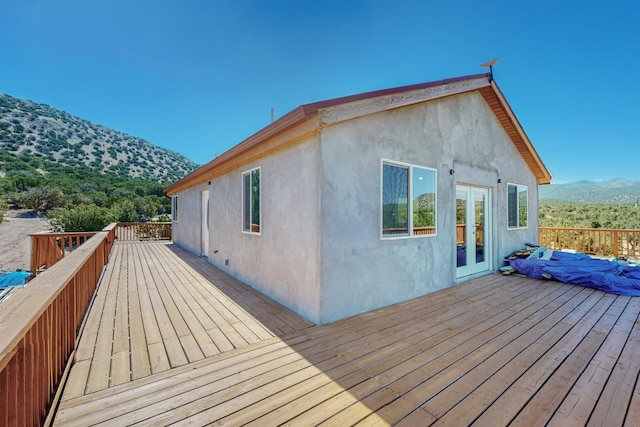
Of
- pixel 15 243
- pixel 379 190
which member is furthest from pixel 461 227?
pixel 15 243

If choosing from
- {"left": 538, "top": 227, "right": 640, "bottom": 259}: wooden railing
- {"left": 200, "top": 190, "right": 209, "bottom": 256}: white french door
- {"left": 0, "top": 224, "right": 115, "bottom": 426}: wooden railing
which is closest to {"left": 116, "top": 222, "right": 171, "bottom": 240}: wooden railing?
{"left": 200, "top": 190, "right": 209, "bottom": 256}: white french door

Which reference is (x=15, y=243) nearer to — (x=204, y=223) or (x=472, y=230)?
(x=204, y=223)

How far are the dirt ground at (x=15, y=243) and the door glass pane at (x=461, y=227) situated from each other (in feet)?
41.7

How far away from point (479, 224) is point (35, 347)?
277 inches

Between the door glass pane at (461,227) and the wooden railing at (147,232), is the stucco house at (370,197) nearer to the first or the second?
the door glass pane at (461,227)

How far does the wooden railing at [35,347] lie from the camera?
1.16 metres

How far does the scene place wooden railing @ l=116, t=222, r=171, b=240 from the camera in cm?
1316

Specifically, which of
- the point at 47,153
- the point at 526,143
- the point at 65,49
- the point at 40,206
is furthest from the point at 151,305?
the point at 47,153

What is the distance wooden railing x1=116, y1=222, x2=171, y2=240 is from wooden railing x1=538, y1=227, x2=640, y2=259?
1635cm

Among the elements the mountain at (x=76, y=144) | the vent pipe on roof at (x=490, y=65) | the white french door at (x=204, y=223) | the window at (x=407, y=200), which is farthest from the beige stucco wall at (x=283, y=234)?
the mountain at (x=76, y=144)

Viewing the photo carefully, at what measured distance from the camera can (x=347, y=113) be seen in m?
A: 3.25

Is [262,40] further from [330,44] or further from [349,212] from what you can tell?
[349,212]

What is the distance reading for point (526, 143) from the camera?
6949mm

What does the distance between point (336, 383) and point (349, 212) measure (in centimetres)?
200
